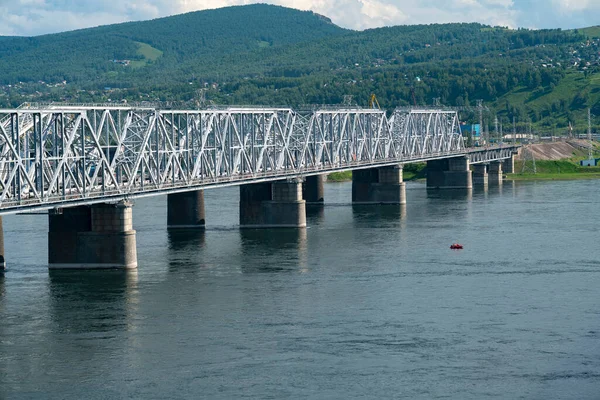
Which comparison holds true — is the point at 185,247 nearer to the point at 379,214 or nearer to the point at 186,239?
the point at 186,239

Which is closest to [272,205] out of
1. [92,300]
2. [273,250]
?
[273,250]

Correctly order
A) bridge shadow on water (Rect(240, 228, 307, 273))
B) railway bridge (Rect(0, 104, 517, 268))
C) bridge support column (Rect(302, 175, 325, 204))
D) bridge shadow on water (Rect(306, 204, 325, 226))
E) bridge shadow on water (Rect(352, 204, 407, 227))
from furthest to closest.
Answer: bridge support column (Rect(302, 175, 325, 204)), bridge shadow on water (Rect(352, 204, 407, 227)), bridge shadow on water (Rect(306, 204, 325, 226)), bridge shadow on water (Rect(240, 228, 307, 273)), railway bridge (Rect(0, 104, 517, 268))

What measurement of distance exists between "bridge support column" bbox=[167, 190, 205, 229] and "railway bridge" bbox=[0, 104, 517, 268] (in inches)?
4.3

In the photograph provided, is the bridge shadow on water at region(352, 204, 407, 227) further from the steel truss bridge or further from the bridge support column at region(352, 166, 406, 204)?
the steel truss bridge

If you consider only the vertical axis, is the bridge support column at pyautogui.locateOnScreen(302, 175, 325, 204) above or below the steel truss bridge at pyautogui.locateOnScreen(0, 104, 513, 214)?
below

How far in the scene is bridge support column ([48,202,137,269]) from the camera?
98938 millimetres

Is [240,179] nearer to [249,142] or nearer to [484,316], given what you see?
[249,142]

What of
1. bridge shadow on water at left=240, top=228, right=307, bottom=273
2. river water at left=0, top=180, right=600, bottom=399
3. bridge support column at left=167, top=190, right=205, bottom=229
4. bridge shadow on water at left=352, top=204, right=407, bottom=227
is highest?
bridge support column at left=167, top=190, right=205, bottom=229

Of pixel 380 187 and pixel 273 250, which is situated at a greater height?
pixel 380 187

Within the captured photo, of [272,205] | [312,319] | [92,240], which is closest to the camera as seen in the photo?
[312,319]

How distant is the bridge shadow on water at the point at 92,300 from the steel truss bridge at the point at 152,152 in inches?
235

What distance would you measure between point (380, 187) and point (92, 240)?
278 ft

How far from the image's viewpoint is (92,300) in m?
87.0

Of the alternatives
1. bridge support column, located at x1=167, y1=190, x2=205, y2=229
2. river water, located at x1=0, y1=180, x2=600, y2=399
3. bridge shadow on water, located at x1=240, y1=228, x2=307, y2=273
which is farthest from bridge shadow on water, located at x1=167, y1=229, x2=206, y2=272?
bridge shadow on water, located at x1=240, y1=228, x2=307, y2=273
